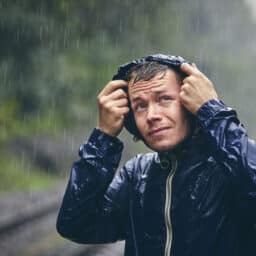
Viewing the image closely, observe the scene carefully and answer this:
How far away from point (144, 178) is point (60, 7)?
60.4 ft

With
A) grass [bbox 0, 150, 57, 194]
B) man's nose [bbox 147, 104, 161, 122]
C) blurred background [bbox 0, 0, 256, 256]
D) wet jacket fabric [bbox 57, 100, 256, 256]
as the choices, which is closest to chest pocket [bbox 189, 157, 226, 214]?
wet jacket fabric [bbox 57, 100, 256, 256]

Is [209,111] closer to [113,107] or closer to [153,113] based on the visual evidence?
[153,113]

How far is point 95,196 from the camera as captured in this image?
2416 millimetres

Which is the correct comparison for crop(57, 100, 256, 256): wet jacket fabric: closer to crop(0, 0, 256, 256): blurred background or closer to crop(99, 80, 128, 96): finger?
crop(99, 80, 128, 96): finger

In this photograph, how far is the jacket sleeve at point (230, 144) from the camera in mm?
2049

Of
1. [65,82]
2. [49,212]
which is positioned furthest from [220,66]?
[49,212]

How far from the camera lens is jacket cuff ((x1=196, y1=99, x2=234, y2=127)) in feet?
7.14

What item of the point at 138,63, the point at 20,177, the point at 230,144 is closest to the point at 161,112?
the point at 138,63

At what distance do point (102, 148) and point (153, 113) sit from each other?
0.85ft

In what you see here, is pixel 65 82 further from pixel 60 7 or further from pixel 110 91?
pixel 110 91

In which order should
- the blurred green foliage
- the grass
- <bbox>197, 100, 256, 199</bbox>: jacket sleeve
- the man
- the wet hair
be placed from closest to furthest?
<bbox>197, 100, 256, 199</bbox>: jacket sleeve < the man < the wet hair < the grass < the blurred green foliage

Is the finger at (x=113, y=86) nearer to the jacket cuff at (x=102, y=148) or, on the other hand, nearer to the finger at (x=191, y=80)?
the jacket cuff at (x=102, y=148)

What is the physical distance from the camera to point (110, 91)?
2.44 metres

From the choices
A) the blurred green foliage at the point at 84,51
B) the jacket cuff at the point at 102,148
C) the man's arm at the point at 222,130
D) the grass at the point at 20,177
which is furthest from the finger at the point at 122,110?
the blurred green foliage at the point at 84,51
